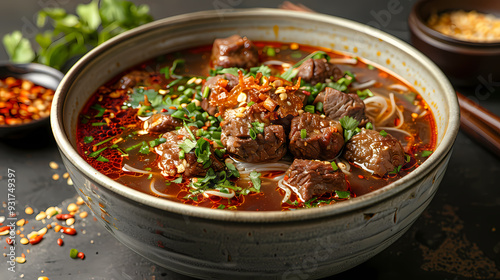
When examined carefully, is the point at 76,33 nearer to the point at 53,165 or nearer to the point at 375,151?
the point at 53,165

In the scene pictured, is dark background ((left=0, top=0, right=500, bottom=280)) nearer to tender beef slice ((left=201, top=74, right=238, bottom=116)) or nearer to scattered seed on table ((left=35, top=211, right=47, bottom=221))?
scattered seed on table ((left=35, top=211, right=47, bottom=221))

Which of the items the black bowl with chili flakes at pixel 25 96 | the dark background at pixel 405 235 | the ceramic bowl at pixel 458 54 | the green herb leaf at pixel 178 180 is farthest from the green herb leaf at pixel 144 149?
the ceramic bowl at pixel 458 54

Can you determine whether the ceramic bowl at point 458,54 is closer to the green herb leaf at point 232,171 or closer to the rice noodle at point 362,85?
the rice noodle at point 362,85

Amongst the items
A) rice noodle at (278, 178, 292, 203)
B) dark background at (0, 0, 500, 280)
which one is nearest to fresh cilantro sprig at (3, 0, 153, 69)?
dark background at (0, 0, 500, 280)

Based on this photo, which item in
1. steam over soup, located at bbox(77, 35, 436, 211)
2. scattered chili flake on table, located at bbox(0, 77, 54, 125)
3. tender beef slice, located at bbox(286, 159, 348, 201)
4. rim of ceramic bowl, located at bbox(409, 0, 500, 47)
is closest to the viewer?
tender beef slice, located at bbox(286, 159, 348, 201)

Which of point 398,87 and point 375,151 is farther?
point 398,87

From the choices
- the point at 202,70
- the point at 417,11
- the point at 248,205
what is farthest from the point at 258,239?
the point at 417,11

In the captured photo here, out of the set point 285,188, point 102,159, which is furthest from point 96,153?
point 285,188
